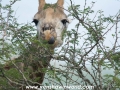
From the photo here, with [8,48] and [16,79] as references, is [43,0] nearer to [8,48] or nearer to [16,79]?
[8,48]

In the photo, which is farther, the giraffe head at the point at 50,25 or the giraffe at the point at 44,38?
the giraffe head at the point at 50,25

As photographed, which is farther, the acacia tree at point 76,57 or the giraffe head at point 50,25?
the giraffe head at point 50,25

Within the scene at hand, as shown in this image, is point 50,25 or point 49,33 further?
point 50,25

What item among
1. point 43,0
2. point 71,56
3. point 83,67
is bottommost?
point 83,67

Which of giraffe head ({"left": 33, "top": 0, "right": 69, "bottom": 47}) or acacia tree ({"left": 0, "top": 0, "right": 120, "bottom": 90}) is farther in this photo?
giraffe head ({"left": 33, "top": 0, "right": 69, "bottom": 47})

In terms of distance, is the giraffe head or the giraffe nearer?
the giraffe

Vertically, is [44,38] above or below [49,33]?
below

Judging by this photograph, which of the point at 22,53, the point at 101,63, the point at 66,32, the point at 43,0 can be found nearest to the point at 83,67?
the point at 101,63

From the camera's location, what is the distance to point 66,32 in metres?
4.18

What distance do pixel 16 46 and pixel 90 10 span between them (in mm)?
1388

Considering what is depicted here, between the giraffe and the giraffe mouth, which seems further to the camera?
the giraffe mouth

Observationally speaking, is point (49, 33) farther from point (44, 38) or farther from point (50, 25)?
point (50, 25)

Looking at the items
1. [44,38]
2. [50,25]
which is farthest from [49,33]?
[50,25]

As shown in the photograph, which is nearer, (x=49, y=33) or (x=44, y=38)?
(x=44, y=38)
